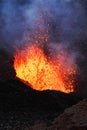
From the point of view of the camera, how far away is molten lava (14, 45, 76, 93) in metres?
46.2

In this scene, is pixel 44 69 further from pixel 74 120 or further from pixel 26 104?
pixel 74 120

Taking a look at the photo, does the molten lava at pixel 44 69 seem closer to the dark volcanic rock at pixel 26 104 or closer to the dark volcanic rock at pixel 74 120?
the dark volcanic rock at pixel 26 104

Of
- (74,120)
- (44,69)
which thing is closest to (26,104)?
(74,120)

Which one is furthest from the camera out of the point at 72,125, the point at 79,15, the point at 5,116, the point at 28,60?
the point at 79,15

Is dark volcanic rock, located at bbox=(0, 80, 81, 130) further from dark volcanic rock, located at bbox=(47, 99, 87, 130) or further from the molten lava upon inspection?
the molten lava

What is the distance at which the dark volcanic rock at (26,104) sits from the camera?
2809 cm

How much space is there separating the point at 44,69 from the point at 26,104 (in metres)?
14.7

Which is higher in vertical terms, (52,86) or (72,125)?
(72,125)

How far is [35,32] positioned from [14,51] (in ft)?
13.2

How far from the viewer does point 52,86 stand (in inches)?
1809

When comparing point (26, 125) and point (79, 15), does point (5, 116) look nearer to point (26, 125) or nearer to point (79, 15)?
point (26, 125)

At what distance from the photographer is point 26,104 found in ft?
109

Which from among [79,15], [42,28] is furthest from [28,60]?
[79,15]

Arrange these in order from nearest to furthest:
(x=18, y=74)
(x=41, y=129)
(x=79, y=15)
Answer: (x=41, y=129) → (x=18, y=74) → (x=79, y=15)
